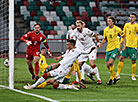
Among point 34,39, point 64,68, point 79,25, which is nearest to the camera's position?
point 64,68

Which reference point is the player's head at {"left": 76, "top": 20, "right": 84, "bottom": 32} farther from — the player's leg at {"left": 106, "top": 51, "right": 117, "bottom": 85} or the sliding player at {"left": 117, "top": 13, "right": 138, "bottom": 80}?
the sliding player at {"left": 117, "top": 13, "right": 138, "bottom": 80}

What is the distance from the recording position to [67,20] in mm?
30391

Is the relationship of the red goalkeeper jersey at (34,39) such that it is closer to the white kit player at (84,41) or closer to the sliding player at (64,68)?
the white kit player at (84,41)

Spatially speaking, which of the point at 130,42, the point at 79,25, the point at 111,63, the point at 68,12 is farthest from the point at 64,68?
the point at 68,12

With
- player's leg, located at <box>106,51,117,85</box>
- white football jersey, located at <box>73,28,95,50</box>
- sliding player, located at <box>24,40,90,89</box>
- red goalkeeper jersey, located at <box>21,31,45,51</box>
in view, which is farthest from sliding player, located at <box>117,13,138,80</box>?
sliding player, located at <box>24,40,90,89</box>

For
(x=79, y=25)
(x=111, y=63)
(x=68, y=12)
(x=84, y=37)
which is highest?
(x=79, y=25)

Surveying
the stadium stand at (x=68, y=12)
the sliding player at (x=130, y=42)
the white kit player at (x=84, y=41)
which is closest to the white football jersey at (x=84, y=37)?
the white kit player at (x=84, y=41)

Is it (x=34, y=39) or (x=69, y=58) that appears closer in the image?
(x=69, y=58)

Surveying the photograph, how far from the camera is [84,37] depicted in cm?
1135

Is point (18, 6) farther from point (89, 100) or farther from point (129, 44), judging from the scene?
point (89, 100)

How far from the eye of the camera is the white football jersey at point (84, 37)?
11250 mm

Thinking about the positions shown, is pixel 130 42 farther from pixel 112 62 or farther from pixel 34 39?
pixel 34 39

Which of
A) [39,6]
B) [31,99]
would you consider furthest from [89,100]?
[39,6]

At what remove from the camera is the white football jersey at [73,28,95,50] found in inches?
443
